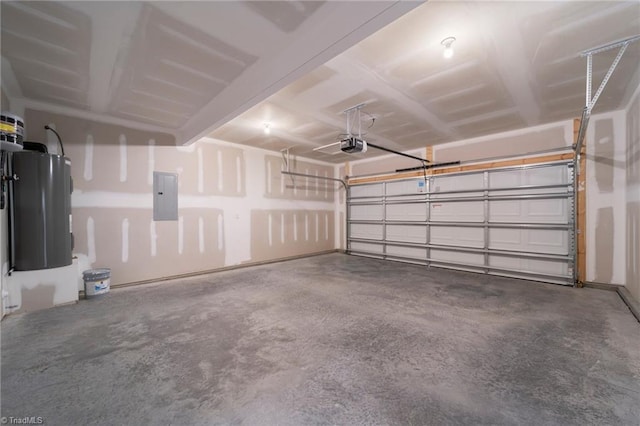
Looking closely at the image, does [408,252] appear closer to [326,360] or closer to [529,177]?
[529,177]

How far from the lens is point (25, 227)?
2875mm

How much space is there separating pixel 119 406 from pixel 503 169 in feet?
20.4

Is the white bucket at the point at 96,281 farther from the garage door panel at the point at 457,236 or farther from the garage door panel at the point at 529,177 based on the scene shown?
the garage door panel at the point at 529,177

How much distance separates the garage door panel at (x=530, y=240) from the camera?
4.29 metres

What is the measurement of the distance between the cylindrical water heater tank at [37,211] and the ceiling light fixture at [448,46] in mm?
4509

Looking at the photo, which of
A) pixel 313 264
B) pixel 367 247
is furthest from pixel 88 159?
pixel 367 247

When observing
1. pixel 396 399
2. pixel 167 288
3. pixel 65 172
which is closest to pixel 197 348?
pixel 396 399

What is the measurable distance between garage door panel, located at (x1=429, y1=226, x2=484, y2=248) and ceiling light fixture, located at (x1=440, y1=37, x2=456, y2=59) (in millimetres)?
3933

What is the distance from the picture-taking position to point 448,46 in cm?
232

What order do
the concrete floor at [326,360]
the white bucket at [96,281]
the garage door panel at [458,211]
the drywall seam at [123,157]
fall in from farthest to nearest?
1. the garage door panel at [458,211]
2. the drywall seam at [123,157]
3. the white bucket at [96,281]
4. the concrete floor at [326,360]

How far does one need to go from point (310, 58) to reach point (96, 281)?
4.09 metres

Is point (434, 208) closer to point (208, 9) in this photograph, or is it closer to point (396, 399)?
point (396, 399)

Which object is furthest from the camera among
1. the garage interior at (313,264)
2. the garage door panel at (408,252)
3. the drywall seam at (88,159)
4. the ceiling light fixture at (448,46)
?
the garage door panel at (408,252)

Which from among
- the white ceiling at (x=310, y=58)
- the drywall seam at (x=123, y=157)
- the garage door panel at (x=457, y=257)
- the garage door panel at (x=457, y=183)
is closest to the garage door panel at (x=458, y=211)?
the garage door panel at (x=457, y=183)
